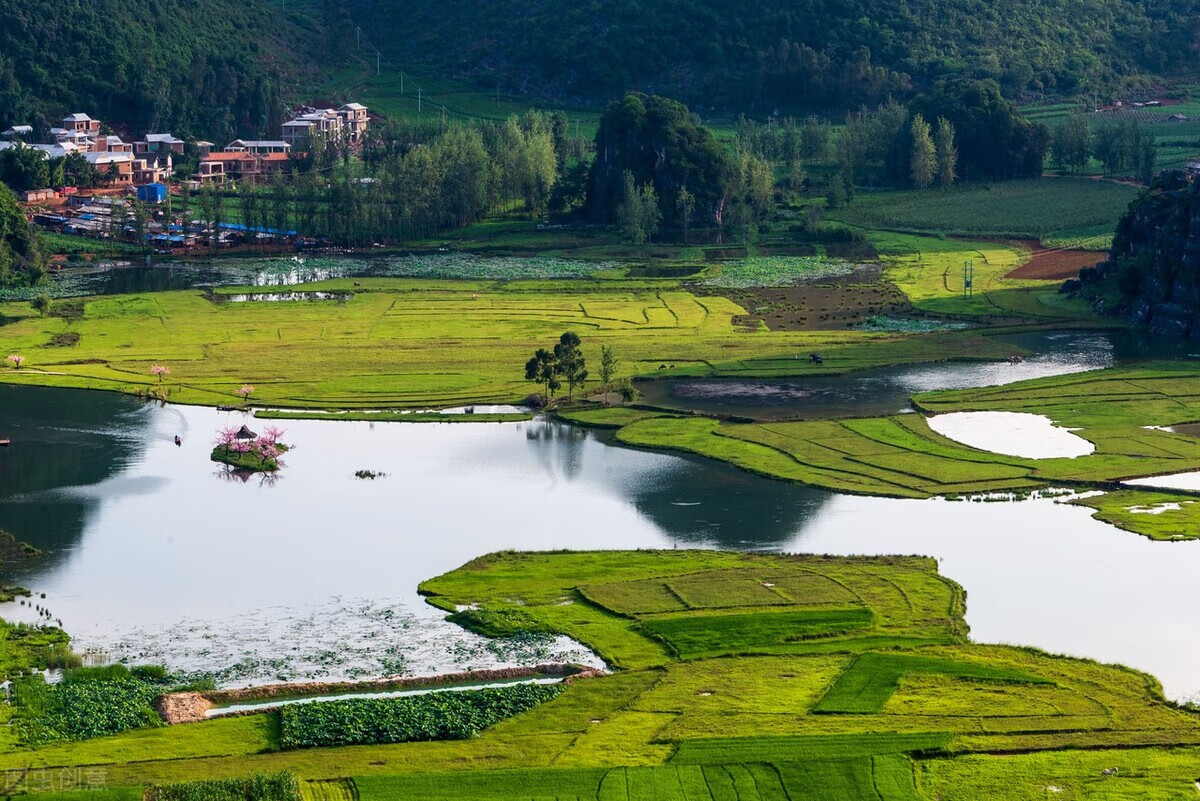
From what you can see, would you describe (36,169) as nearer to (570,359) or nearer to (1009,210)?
(570,359)

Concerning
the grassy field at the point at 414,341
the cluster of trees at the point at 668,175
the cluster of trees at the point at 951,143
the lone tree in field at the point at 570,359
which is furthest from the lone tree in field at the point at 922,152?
the lone tree in field at the point at 570,359

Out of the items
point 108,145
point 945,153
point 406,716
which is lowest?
point 406,716

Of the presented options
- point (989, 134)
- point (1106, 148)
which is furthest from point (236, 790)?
point (1106, 148)

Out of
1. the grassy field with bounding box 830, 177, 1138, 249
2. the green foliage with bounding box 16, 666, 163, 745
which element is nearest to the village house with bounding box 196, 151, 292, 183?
the grassy field with bounding box 830, 177, 1138, 249

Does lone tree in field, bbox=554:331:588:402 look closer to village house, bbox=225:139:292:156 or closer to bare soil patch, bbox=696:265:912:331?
bare soil patch, bbox=696:265:912:331

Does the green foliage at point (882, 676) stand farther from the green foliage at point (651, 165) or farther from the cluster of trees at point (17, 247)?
the green foliage at point (651, 165)

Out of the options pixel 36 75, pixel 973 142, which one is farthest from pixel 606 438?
pixel 36 75
